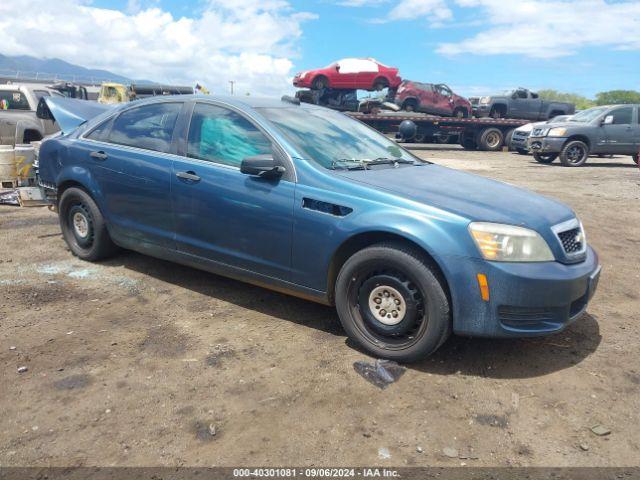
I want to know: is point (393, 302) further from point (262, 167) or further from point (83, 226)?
point (83, 226)

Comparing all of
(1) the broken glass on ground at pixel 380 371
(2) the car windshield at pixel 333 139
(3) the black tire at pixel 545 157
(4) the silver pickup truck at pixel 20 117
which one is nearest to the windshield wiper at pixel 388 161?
(2) the car windshield at pixel 333 139

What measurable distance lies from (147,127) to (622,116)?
1497cm

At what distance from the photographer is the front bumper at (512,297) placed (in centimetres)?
287

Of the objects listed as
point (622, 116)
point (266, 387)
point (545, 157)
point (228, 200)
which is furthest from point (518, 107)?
point (266, 387)

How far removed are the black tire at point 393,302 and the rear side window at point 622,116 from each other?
14758 millimetres

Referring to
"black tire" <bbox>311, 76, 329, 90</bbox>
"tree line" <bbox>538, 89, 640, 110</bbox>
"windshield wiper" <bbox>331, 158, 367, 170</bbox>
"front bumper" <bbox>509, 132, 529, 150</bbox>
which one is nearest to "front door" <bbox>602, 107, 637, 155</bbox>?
"front bumper" <bbox>509, 132, 529, 150</bbox>

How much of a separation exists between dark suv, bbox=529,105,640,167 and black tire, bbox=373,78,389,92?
311 inches

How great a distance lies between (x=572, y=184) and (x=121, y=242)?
32.7 ft

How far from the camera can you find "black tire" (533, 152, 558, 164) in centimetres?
1552

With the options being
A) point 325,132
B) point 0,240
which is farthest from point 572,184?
point 0,240

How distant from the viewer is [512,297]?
2.88 metres

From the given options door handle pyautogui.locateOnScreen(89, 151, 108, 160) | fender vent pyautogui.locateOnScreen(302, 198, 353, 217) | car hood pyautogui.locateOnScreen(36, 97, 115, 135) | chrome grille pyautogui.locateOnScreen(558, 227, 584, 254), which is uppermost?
car hood pyautogui.locateOnScreen(36, 97, 115, 135)

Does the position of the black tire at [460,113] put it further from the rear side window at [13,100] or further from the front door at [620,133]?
the rear side window at [13,100]

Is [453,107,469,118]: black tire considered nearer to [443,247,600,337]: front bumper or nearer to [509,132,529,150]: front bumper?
[509,132,529,150]: front bumper
